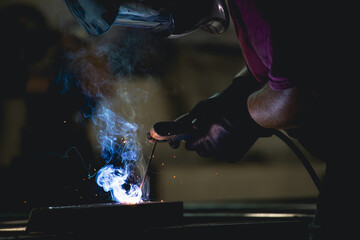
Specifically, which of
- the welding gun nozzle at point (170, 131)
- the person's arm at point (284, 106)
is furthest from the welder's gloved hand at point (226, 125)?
the person's arm at point (284, 106)

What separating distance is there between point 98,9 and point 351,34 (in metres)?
0.82

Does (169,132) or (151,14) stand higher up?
(151,14)

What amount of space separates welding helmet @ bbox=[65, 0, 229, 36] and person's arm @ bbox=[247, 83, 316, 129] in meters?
0.40

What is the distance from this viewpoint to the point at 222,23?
129 centimetres

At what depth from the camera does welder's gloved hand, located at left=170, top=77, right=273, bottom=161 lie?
4.53 feet

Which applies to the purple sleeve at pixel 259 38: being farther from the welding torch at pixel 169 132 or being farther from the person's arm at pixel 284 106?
the welding torch at pixel 169 132

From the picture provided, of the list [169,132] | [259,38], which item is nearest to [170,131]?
[169,132]

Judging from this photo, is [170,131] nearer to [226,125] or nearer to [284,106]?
[226,125]

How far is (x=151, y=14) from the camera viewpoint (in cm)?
116

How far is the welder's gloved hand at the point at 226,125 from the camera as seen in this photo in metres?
1.38

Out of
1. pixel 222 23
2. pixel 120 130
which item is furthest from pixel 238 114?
pixel 120 130

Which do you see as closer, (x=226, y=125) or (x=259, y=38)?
(x=259, y=38)

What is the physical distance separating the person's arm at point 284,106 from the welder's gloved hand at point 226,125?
0.23m

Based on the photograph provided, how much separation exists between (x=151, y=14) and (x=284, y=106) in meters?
0.65
